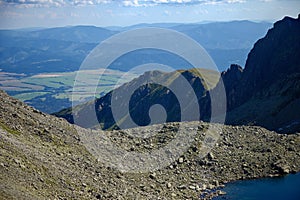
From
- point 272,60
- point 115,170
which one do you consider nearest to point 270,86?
point 272,60

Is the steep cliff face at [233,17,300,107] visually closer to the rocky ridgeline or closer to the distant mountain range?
the distant mountain range

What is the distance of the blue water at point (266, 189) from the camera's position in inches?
2269

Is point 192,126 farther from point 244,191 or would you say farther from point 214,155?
point 244,191

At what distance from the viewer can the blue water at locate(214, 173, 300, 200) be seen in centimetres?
5762

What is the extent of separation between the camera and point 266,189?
60.2 m

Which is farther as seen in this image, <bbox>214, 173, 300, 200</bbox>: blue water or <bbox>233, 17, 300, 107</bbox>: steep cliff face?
<bbox>233, 17, 300, 107</bbox>: steep cliff face

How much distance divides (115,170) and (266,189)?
78.6 feet

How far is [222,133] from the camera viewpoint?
72875 millimetres

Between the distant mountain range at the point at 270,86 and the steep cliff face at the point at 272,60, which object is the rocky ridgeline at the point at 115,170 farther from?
the steep cliff face at the point at 272,60

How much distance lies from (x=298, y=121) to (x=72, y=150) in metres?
70.6

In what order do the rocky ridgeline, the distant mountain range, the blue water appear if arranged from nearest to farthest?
the rocky ridgeline < the blue water < the distant mountain range

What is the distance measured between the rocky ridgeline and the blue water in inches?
55.5

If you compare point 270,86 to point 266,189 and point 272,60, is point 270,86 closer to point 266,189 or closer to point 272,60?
point 272,60

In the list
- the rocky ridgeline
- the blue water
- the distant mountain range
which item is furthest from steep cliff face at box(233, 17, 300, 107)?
the blue water
